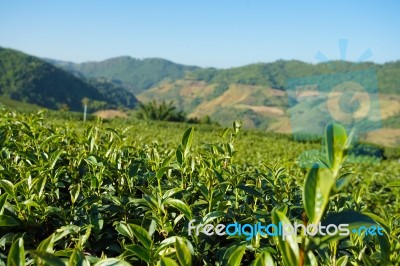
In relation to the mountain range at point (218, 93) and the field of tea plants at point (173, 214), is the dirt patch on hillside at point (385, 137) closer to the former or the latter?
the mountain range at point (218, 93)

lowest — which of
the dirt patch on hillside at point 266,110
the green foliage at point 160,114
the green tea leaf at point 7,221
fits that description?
the dirt patch on hillside at point 266,110

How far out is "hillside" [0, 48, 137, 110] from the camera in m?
122

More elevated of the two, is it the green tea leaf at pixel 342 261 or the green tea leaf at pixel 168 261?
the green tea leaf at pixel 168 261

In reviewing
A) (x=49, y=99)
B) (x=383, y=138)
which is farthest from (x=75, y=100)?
(x=383, y=138)

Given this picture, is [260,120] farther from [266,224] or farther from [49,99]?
[266,224]

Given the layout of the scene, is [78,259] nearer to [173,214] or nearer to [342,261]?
[173,214]

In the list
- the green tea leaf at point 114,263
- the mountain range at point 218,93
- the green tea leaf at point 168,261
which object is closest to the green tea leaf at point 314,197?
the green tea leaf at point 168,261

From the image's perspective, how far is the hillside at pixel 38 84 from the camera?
4786 inches

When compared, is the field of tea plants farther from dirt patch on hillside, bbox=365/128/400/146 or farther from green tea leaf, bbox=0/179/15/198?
dirt patch on hillside, bbox=365/128/400/146

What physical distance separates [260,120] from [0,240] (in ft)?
470

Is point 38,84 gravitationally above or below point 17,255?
above

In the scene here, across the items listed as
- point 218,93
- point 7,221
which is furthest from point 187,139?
point 218,93

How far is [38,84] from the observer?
129625 mm

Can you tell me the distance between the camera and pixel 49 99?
128 m
